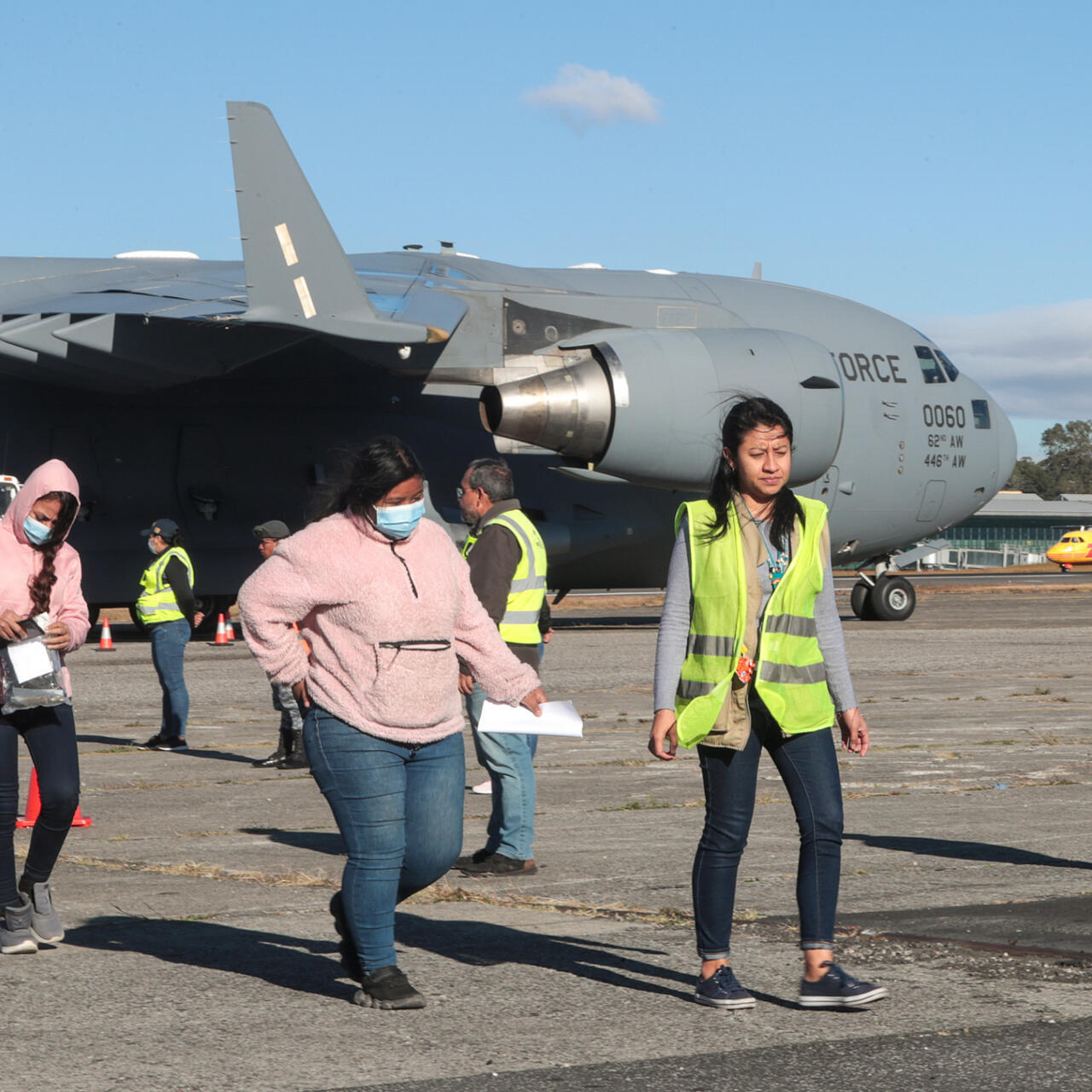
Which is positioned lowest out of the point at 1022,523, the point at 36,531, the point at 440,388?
the point at 36,531

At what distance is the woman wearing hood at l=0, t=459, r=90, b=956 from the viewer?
21.0ft

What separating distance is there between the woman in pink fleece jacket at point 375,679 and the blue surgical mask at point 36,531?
1.55m

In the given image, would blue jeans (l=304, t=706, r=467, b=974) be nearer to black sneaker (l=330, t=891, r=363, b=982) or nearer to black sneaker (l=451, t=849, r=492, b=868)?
black sneaker (l=330, t=891, r=363, b=982)

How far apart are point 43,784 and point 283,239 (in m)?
13.8

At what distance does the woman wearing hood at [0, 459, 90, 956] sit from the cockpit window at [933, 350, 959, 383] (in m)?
22.0

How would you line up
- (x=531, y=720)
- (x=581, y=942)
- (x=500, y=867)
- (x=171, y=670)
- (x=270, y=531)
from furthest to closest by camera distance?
(x=171, y=670), (x=270, y=531), (x=500, y=867), (x=581, y=942), (x=531, y=720)

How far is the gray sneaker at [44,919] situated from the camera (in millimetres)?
6391

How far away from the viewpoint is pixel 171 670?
13.3 m

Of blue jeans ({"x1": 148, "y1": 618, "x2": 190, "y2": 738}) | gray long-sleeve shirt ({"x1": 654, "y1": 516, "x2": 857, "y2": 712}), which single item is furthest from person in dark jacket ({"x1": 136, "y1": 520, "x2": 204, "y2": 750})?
gray long-sleeve shirt ({"x1": 654, "y1": 516, "x2": 857, "y2": 712})

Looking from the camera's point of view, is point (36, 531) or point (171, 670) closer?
point (36, 531)

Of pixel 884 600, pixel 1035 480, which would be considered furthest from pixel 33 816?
pixel 1035 480

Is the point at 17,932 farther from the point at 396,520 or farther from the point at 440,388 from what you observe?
the point at 440,388

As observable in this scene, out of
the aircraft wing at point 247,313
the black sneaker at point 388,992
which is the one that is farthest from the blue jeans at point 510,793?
the aircraft wing at point 247,313

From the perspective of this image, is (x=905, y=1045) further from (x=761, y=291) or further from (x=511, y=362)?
(x=761, y=291)
